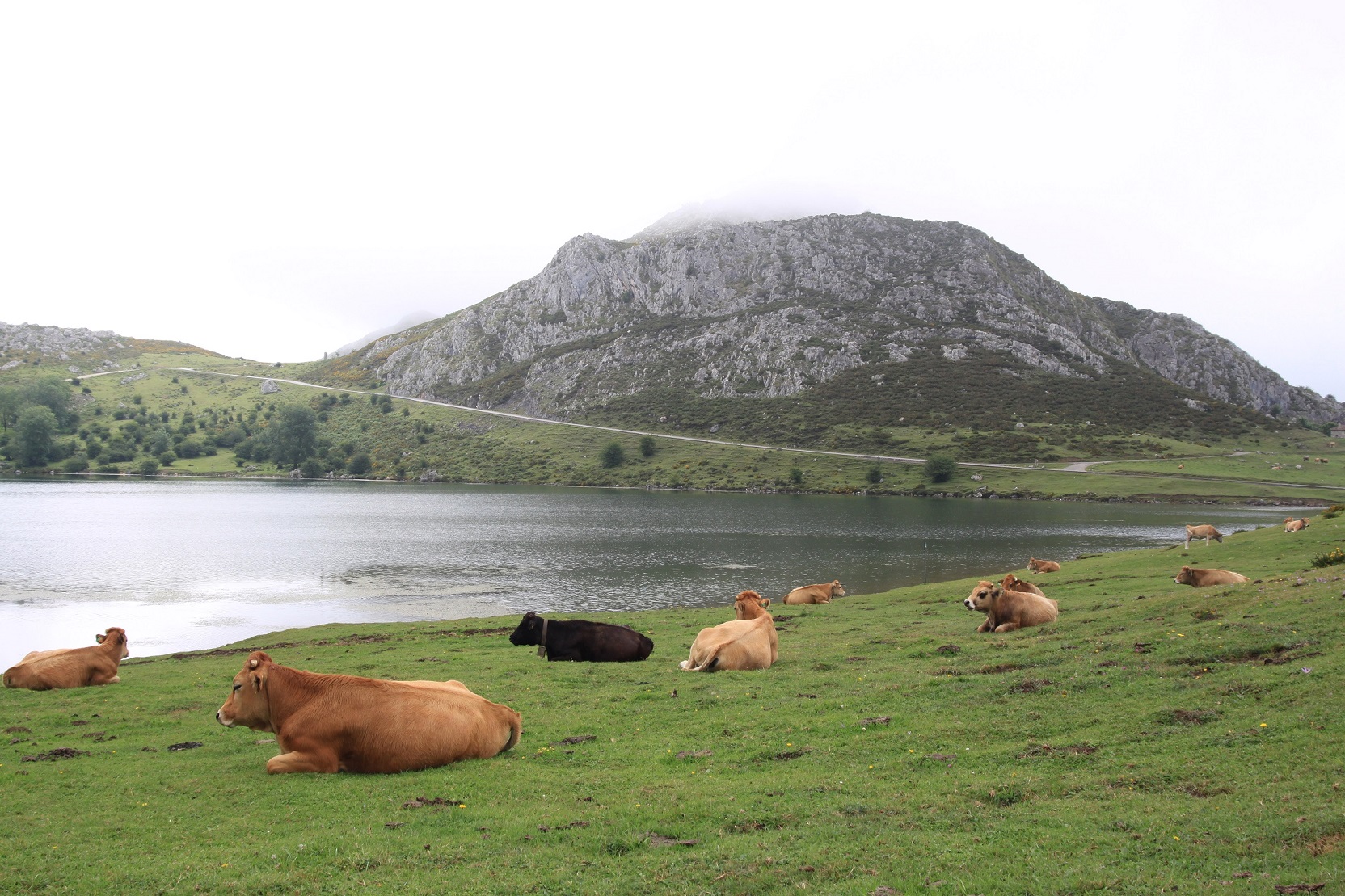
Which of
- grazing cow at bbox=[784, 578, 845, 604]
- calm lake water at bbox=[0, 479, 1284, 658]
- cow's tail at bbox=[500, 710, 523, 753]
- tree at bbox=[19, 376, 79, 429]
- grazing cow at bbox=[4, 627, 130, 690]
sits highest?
tree at bbox=[19, 376, 79, 429]

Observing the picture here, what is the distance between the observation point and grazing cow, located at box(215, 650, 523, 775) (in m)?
10.7

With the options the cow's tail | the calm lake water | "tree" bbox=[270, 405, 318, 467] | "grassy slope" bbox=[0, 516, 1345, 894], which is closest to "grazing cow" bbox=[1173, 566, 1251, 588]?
the calm lake water

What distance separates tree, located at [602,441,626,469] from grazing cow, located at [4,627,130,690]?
137163mm

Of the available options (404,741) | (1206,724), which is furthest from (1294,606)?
(404,741)

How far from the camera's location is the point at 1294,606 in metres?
14.7

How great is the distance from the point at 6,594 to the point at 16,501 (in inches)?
2868

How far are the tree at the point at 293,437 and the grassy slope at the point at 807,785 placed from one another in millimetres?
177682

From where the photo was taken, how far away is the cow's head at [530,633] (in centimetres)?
2058

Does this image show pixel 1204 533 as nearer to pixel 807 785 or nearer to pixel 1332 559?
pixel 1332 559

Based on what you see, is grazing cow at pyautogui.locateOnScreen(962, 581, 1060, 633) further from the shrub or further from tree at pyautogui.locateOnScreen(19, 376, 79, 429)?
tree at pyautogui.locateOnScreen(19, 376, 79, 429)

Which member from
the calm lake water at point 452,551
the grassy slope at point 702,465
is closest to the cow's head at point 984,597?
the calm lake water at point 452,551

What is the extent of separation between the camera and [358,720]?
10.8 meters

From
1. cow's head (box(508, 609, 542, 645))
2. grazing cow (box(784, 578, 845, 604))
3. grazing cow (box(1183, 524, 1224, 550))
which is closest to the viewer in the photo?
cow's head (box(508, 609, 542, 645))

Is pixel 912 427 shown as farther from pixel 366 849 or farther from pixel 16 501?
pixel 366 849
